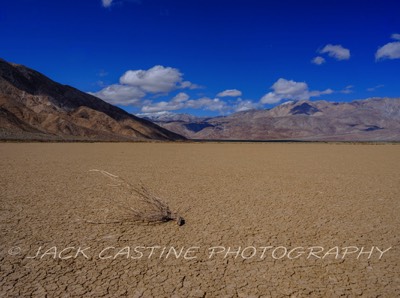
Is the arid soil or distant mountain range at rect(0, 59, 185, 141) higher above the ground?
→ distant mountain range at rect(0, 59, 185, 141)

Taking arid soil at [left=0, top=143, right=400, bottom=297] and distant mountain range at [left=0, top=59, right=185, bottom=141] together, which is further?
distant mountain range at [left=0, top=59, right=185, bottom=141]

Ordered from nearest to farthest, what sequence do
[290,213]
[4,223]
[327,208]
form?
[4,223] → [290,213] → [327,208]

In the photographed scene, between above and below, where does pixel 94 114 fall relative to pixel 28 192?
above

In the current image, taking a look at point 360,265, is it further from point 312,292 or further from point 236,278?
point 236,278

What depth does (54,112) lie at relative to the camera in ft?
270

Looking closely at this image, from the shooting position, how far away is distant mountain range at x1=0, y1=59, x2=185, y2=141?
70250 mm

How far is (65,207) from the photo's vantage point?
302 inches

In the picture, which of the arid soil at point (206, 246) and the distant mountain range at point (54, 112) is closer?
the arid soil at point (206, 246)

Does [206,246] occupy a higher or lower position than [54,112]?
lower

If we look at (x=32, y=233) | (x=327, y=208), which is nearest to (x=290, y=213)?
(x=327, y=208)

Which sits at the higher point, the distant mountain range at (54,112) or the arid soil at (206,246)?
the distant mountain range at (54,112)

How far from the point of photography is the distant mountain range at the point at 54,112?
70250 millimetres

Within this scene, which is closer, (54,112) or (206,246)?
(206,246)

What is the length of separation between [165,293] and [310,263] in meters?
2.29
